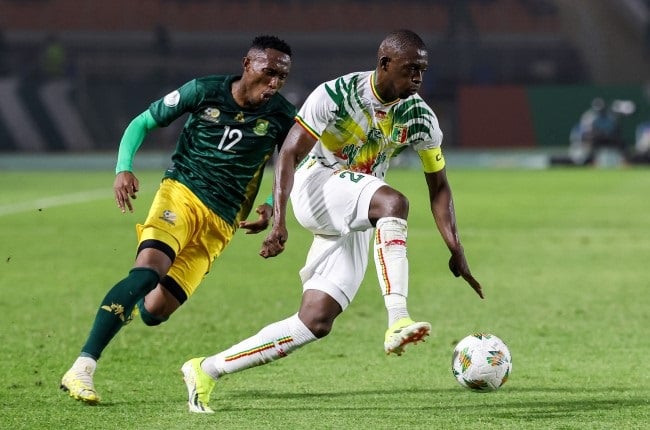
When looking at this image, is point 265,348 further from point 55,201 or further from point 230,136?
point 55,201

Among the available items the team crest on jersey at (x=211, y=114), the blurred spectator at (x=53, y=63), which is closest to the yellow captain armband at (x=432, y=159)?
the team crest on jersey at (x=211, y=114)

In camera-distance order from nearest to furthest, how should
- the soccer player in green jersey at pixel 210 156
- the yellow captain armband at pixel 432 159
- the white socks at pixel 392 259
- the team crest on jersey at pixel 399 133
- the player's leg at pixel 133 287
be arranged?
the white socks at pixel 392 259 < the player's leg at pixel 133 287 < the team crest on jersey at pixel 399 133 < the yellow captain armband at pixel 432 159 < the soccer player in green jersey at pixel 210 156

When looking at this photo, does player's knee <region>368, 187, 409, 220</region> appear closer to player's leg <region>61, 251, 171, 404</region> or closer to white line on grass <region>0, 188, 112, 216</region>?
player's leg <region>61, 251, 171, 404</region>

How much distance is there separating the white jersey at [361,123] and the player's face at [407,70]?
0.16m

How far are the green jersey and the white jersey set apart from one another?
1.91 feet

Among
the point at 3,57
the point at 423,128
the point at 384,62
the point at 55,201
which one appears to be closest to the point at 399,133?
the point at 423,128

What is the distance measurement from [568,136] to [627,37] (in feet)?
25.8

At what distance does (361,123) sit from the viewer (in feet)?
19.4

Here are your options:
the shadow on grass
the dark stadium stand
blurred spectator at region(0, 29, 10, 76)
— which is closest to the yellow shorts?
the shadow on grass

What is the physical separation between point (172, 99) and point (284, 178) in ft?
3.53

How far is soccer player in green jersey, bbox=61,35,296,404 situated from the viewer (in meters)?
6.29

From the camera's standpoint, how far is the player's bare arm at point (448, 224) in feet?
19.3

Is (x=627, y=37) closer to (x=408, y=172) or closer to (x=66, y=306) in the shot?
(x=408, y=172)

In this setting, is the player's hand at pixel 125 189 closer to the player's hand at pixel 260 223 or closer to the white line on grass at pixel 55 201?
the player's hand at pixel 260 223
